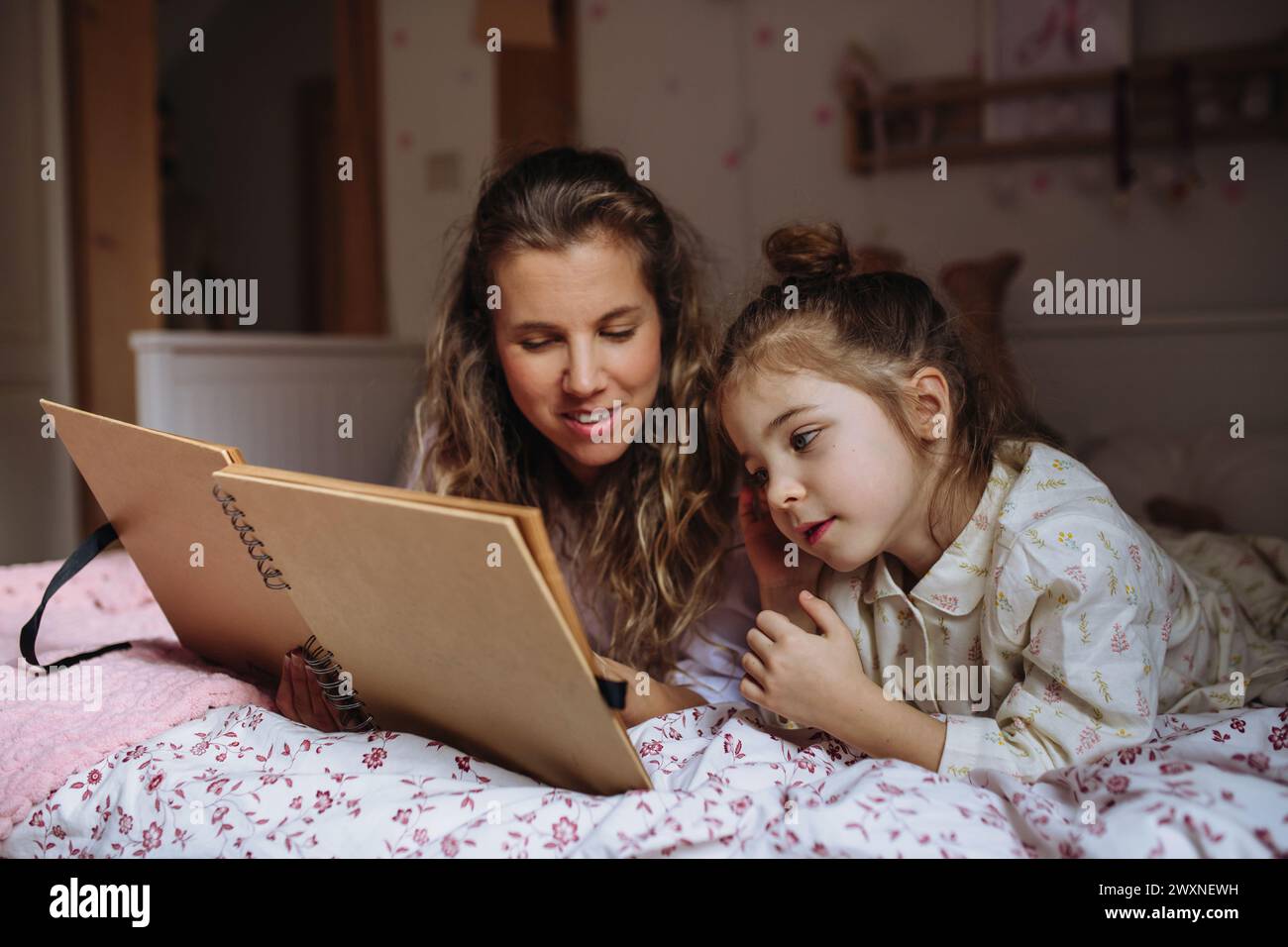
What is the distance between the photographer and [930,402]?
1.04m

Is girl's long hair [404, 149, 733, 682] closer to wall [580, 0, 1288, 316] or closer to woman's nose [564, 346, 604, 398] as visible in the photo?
woman's nose [564, 346, 604, 398]

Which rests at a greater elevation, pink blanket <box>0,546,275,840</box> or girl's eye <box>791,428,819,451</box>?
girl's eye <box>791,428,819,451</box>

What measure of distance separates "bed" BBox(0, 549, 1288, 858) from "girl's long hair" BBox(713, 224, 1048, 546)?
1.01 ft

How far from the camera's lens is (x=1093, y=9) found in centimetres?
242

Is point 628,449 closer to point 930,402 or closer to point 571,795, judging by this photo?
point 930,402

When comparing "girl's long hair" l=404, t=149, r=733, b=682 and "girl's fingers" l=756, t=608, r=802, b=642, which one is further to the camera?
"girl's long hair" l=404, t=149, r=733, b=682

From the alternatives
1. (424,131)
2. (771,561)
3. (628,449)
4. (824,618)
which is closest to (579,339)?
(628,449)

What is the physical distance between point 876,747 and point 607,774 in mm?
247

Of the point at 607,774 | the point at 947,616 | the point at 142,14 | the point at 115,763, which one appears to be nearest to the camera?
the point at 607,774

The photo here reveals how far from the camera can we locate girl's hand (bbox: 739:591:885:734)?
937mm

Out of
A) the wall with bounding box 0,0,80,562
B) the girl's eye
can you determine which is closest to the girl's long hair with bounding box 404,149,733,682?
the girl's eye
